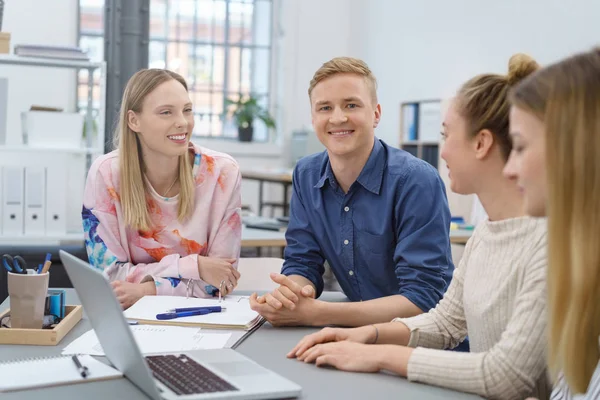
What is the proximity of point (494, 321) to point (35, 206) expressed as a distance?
299 centimetres

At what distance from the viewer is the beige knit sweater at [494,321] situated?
1295mm

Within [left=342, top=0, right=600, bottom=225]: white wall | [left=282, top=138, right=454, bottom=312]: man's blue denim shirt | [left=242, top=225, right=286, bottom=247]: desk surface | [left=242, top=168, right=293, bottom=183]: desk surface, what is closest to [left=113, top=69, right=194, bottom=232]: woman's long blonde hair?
[left=282, top=138, right=454, bottom=312]: man's blue denim shirt

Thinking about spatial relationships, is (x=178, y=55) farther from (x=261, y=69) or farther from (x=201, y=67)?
(x=261, y=69)

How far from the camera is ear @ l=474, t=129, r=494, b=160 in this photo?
1.51 metres

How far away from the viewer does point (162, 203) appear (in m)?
2.27

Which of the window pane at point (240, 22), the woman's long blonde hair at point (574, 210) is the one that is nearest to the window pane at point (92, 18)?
the window pane at point (240, 22)

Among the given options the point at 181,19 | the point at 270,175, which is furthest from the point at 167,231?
the point at 181,19

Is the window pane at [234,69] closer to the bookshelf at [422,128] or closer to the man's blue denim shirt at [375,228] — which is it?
the bookshelf at [422,128]

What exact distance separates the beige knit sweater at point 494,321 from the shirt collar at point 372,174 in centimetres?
55

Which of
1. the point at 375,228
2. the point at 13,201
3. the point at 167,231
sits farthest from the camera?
the point at 13,201

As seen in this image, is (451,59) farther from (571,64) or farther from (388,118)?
(571,64)

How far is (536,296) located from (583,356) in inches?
7.0

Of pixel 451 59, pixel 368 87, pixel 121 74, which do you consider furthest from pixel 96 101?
pixel 368 87

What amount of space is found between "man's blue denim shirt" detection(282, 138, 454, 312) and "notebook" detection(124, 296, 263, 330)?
31 cm
